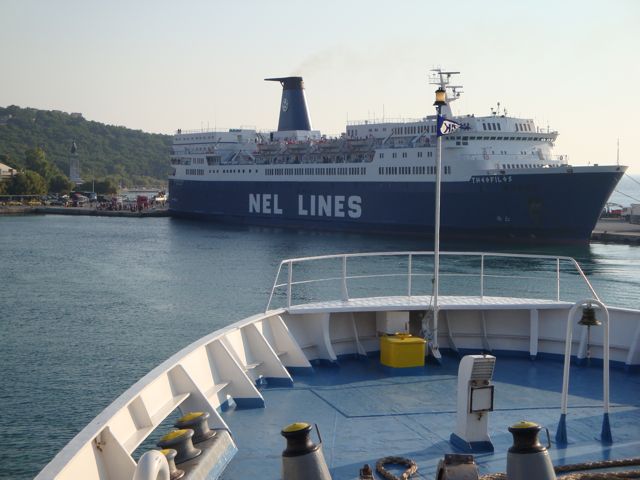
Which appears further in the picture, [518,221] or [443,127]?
[518,221]

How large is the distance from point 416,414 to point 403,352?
94 centimetres

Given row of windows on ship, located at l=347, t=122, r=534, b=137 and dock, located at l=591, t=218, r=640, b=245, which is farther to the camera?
row of windows on ship, located at l=347, t=122, r=534, b=137

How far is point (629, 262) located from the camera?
84.1 ft

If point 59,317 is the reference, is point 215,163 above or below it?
above

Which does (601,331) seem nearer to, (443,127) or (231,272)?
(443,127)

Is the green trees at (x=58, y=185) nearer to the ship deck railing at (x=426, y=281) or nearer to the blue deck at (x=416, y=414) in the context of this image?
the ship deck railing at (x=426, y=281)

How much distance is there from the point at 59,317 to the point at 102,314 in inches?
34.2

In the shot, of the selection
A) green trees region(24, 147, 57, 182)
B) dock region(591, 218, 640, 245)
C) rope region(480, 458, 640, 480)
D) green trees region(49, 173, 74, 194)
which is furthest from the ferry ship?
green trees region(24, 147, 57, 182)

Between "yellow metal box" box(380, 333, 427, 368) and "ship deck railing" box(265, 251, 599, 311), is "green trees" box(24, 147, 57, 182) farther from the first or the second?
"yellow metal box" box(380, 333, 427, 368)

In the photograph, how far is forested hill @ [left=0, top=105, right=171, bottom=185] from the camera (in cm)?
12444


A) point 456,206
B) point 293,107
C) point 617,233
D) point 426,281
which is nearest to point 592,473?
point 426,281

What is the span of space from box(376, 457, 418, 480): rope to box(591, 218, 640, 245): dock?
30.7 meters

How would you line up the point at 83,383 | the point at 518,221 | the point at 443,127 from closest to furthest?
the point at 443,127 < the point at 83,383 < the point at 518,221

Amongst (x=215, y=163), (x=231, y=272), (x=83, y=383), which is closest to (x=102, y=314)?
(x=83, y=383)
